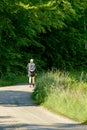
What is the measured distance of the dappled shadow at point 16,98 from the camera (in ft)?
67.9

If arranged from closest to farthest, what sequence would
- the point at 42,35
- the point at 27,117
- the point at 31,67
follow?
the point at 27,117 → the point at 31,67 → the point at 42,35

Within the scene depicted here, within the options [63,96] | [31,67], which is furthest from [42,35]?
[63,96]

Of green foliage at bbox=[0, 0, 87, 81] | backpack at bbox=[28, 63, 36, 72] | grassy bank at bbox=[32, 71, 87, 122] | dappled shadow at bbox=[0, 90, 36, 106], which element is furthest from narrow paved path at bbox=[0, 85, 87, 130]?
green foliage at bbox=[0, 0, 87, 81]

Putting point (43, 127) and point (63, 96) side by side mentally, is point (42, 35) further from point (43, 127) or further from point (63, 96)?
point (43, 127)

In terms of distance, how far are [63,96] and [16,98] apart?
13.9ft

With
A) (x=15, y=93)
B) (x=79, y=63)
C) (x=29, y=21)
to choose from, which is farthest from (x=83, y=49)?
(x=15, y=93)

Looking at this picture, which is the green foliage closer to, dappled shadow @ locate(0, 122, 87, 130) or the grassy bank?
the grassy bank

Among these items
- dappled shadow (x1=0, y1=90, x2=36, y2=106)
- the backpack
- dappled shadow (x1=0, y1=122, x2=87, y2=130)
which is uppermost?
dappled shadow (x1=0, y1=122, x2=87, y2=130)

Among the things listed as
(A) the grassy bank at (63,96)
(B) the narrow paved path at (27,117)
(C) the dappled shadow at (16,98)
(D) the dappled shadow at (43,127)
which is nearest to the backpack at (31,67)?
(C) the dappled shadow at (16,98)

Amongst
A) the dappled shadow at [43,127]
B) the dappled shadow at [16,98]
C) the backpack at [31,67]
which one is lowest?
the dappled shadow at [16,98]

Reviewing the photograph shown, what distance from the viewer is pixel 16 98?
2241cm

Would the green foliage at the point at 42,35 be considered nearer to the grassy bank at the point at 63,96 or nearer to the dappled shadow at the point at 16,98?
the dappled shadow at the point at 16,98

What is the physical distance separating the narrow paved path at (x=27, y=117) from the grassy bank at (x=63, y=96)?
→ 0.38m

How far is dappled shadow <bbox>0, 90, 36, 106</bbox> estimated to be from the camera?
67.9ft
